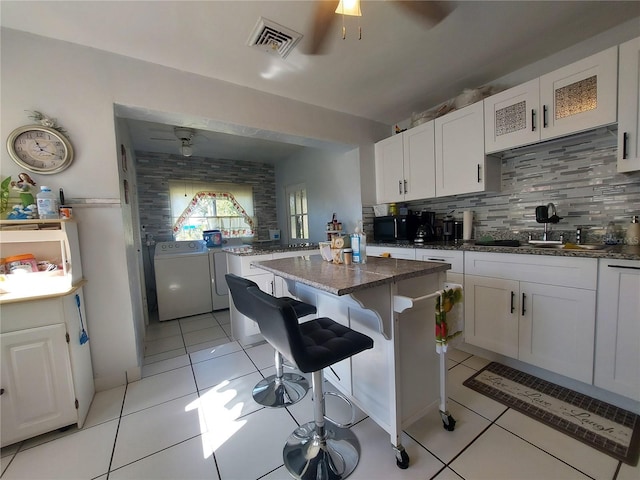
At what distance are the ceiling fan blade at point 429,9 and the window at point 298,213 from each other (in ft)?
9.34

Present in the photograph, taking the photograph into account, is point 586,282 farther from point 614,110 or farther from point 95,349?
point 95,349

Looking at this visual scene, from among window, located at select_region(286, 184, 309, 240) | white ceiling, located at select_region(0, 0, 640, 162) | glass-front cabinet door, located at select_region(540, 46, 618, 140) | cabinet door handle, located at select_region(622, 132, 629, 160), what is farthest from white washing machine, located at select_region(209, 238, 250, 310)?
cabinet door handle, located at select_region(622, 132, 629, 160)

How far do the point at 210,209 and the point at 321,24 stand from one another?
3428mm

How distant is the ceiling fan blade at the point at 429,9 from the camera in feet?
4.68

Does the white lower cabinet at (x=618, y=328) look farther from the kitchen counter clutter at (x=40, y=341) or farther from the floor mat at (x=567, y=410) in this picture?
the kitchen counter clutter at (x=40, y=341)

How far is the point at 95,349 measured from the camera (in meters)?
1.83

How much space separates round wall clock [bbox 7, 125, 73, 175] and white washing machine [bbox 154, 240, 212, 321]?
1.84 m

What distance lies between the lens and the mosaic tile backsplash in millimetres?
1796

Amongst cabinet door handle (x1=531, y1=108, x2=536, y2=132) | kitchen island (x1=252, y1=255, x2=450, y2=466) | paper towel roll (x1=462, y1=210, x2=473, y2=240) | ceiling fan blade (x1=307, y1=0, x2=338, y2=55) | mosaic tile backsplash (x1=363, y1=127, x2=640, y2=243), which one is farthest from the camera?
paper towel roll (x1=462, y1=210, x2=473, y2=240)

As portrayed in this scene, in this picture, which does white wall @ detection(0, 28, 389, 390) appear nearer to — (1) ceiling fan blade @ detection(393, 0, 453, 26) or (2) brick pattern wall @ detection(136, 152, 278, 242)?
(1) ceiling fan blade @ detection(393, 0, 453, 26)

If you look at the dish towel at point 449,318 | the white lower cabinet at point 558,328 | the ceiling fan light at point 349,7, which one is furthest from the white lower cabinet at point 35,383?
the white lower cabinet at point 558,328

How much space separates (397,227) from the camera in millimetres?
2828

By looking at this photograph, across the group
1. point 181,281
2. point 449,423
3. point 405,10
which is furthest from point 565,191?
point 181,281

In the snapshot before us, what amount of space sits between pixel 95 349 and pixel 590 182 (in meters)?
3.91
